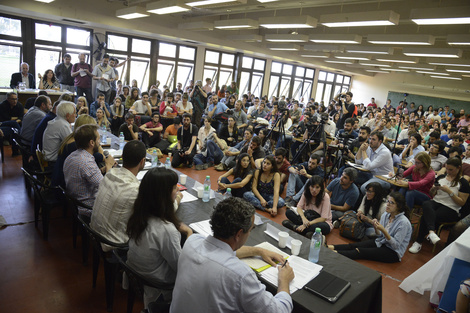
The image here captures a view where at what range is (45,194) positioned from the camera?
10.3 feet

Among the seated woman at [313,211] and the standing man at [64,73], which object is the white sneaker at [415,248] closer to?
the seated woman at [313,211]

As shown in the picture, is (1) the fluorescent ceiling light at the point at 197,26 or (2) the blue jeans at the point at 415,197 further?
(1) the fluorescent ceiling light at the point at 197,26

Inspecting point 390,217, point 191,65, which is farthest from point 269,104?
point 390,217

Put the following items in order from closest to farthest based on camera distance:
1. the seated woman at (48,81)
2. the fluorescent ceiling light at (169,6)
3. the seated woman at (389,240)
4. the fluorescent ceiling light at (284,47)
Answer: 1. the seated woman at (389,240)
2. the fluorescent ceiling light at (169,6)
3. the seated woman at (48,81)
4. the fluorescent ceiling light at (284,47)

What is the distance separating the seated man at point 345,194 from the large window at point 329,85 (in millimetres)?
15960

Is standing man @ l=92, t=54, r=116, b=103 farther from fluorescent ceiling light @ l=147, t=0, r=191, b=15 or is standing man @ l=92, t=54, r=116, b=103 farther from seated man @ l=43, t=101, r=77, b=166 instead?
seated man @ l=43, t=101, r=77, b=166

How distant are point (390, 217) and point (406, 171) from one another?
163 centimetres

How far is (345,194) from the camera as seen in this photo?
4.16m

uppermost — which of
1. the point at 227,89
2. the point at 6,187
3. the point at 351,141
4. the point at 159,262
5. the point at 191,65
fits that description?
the point at 191,65

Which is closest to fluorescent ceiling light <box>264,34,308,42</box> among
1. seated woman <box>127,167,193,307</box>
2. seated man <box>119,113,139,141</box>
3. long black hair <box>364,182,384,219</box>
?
seated man <box>119,113,139,141</box>

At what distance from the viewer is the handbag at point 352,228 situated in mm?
3742

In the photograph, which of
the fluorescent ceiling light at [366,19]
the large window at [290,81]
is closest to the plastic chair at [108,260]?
the fluorescent ceiling light at [366,19]

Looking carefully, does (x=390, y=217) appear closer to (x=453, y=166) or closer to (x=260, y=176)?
(x=453, y=166)

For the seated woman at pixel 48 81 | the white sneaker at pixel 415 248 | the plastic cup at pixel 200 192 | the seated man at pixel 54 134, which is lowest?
the white sneaker at pixel 415 248
